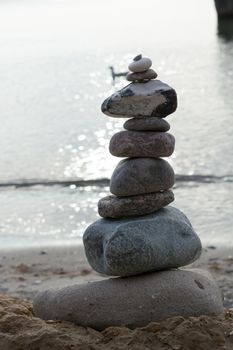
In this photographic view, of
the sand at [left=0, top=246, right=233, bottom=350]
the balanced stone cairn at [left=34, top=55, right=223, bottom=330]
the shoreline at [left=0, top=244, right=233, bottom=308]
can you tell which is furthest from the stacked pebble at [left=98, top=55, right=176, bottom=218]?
the shoreline at [left=0, top=244, right=233, bottom=308]

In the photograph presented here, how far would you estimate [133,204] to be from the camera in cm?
713

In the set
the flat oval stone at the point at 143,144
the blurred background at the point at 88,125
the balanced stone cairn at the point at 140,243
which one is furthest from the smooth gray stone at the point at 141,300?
the blurred background at the point at 88,125

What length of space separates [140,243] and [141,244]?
1cm

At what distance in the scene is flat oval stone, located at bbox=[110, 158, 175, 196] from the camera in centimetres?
711

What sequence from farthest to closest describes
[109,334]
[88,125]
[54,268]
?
[88,125] < [54,268] < [109,334]

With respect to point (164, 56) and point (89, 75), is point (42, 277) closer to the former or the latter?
point (89, 75)

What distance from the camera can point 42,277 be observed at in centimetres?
1080

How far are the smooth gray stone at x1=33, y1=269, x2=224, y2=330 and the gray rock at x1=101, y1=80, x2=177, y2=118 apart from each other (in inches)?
53.6

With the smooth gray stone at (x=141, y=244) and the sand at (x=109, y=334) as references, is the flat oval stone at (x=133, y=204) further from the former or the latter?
the sand at (x=109, y=334)

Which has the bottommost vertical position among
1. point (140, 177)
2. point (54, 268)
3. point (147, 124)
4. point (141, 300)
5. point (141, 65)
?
point (54, 268)

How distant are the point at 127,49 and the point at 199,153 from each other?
2514 cm

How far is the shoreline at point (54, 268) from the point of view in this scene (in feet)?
33.8

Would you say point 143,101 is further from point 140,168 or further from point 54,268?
point 54,268

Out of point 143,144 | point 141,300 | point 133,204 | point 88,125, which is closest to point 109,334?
point 141,300
